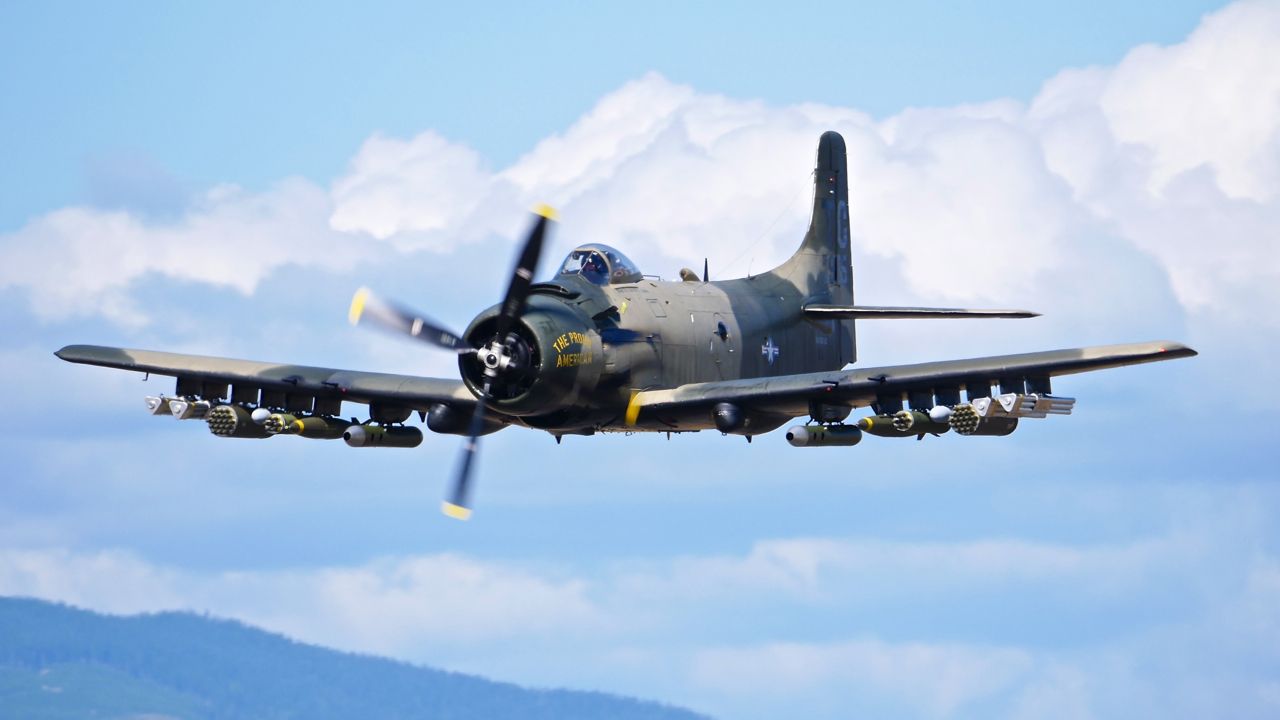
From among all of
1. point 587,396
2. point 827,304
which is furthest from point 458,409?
point 827,304

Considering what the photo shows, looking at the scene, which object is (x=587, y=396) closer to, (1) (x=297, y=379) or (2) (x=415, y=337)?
(2) (x=415, y=337)

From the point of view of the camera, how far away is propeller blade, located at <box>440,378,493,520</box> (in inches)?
1585

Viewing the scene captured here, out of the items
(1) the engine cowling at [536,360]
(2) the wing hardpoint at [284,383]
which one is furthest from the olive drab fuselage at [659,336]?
(2) the wing hardpoint at [284,383]

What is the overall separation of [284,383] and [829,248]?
1680cm

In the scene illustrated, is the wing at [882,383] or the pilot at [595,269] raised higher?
the pilot at [595,269]

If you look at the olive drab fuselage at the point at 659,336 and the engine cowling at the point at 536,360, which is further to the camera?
the olive drab fuselage at the point at 659,336

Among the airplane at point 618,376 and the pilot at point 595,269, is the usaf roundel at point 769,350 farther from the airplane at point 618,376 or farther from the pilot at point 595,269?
the pilot at point 595,269

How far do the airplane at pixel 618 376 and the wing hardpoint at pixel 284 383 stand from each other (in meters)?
0.04

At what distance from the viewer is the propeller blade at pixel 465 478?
4025 cm

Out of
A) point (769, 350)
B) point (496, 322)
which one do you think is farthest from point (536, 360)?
point (769, 350)

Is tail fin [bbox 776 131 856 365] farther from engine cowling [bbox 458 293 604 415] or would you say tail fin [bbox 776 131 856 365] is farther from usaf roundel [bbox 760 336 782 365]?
engine cowling [bbox 458 293 604 415]

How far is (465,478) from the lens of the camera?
4056 cm

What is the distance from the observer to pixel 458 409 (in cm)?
4325

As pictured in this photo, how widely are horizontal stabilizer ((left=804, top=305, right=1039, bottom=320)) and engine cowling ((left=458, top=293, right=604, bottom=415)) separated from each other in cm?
1021
